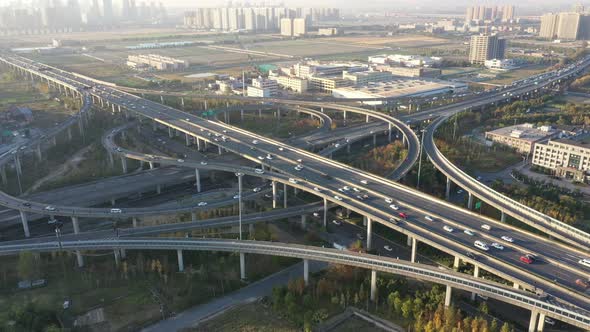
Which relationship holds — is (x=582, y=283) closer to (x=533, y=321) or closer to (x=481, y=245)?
(x=533, y=321)

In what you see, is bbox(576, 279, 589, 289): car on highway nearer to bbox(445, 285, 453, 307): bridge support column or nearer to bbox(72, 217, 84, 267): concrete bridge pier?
bbox(445, 285, 453, 307): bridge support column

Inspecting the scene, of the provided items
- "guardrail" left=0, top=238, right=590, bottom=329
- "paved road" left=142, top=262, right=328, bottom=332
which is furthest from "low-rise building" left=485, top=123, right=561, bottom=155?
"paved road" left=142, top=262, right=328, bottom=332

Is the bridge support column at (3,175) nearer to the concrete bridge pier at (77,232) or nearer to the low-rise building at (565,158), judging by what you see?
the concrete bridge pier at (77,232)

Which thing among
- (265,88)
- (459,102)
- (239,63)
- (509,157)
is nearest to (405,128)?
(509,157)

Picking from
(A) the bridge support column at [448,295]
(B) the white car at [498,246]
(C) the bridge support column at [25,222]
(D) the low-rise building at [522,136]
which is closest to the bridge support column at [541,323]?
→ (A) the bridge support column at [448,295]

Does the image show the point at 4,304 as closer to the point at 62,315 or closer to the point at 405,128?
the point at 62,315
